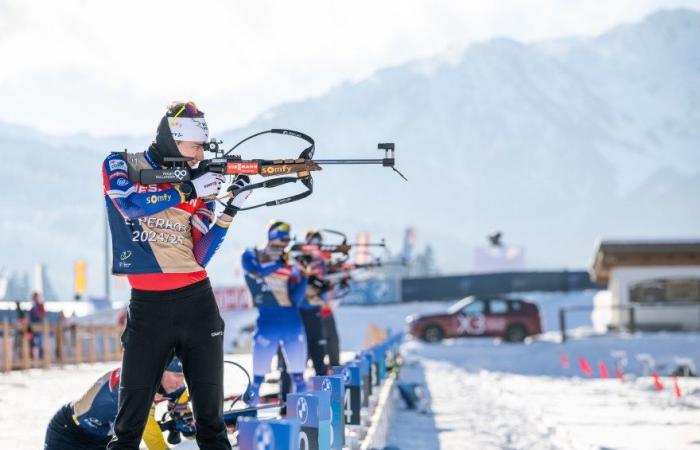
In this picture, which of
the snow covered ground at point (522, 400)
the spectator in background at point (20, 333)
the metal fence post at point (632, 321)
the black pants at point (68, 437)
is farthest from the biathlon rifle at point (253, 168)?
the metal fence post at point (632, 321)

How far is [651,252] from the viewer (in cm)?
3381

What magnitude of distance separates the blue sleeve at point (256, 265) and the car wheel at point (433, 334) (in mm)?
22489

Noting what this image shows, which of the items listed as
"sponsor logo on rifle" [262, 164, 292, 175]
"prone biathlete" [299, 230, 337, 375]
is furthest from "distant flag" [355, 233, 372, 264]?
"sponsor logo on rifle" [262, 164, 292, 175]

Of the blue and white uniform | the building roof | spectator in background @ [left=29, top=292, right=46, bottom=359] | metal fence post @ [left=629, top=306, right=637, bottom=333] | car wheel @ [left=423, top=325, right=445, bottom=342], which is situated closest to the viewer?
the blue and white uniform

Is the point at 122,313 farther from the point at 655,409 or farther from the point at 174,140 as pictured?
the point at 174,140

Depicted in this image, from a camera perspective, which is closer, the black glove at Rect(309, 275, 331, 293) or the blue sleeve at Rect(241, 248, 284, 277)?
the blue sleeve at Rect(241, 248, 284, 277)

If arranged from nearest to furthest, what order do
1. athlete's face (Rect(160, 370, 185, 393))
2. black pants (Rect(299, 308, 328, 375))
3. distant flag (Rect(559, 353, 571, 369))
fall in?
athlete's face (Rect(160, 370, 185, 393)), black pants (Rect(299, 308, 328, 375)), distant flag (Rect(559, 353, 571, 369))

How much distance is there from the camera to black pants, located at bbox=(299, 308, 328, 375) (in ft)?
42.4

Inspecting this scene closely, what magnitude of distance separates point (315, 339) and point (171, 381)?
6.46m

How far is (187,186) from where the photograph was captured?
533 cm

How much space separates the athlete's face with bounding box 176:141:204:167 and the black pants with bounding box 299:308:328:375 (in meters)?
7.58

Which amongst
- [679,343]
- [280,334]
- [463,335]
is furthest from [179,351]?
[463,335]

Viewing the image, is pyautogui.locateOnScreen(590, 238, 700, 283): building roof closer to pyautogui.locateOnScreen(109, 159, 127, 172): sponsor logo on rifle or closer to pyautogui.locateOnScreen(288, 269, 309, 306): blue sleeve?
pyautogui.locateOnScreen(288, 269, 309, 306): blue sleeve

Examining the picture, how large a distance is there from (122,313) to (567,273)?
2332cm
